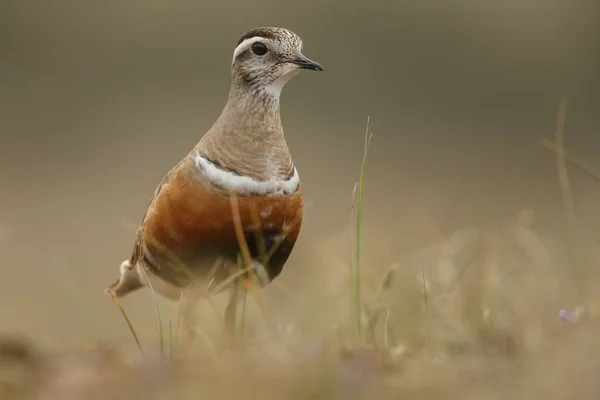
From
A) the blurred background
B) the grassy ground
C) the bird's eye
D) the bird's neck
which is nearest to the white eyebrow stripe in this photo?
the bird's eye

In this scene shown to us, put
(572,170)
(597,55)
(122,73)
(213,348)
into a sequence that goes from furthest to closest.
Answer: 1. (122,73)
2. (597,55)
3. (572,170)
4. (213,348)

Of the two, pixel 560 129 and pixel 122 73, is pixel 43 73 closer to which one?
pixel 122 73

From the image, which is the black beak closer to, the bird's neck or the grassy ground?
the bird's neck

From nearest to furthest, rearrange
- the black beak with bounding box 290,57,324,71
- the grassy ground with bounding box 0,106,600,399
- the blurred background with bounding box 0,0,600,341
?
the grassy ground with bounding box 0,106,600,399, the black beak with bounding box 290,57,324,71, the blurred background with bounding box 0,0,600,341

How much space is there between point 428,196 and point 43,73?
20.9 feet

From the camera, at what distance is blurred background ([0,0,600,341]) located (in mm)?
12219

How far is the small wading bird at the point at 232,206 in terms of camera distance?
4480 millimetres

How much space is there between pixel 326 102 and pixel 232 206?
419 inches

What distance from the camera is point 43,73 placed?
15594 mm

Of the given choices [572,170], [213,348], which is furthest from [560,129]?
[572,170]

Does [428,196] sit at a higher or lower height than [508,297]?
higher

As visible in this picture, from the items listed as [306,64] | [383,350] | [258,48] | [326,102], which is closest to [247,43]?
[258,48]

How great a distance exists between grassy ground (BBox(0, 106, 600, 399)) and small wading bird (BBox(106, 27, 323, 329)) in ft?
0.64

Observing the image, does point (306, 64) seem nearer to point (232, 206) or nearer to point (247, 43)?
point (247, 43)
